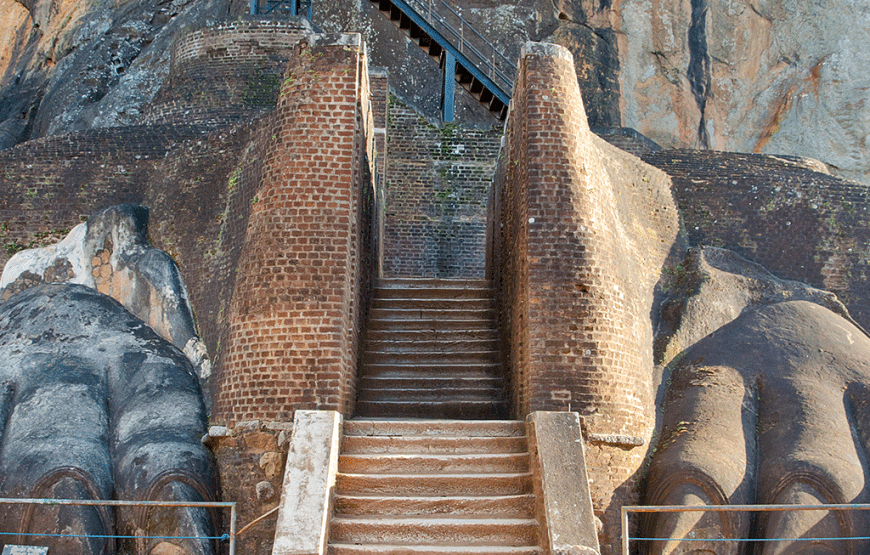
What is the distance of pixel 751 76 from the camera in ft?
67.6

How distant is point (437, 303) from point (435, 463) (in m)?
3.72

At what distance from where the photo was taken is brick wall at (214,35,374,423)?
26.4ft

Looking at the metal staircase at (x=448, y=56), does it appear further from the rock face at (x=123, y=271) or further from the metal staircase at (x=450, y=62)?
the rock face at (x=123, y=271)

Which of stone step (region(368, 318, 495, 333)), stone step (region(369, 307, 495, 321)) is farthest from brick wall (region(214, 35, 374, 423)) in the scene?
stone step (region(369, 307, 495, 321))

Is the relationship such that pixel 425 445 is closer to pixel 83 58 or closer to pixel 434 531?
pixel 434 531

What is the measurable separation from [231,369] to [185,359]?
119 centimetres

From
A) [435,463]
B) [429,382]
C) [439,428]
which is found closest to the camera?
[435,463]

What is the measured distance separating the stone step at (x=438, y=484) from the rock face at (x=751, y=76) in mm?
15204

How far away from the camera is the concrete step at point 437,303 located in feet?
35.7

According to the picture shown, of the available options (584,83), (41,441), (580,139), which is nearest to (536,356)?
(580,139)

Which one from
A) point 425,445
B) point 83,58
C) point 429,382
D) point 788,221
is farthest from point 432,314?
point 83,58

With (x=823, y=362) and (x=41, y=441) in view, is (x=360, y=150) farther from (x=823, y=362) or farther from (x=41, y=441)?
(x=823, y=362)

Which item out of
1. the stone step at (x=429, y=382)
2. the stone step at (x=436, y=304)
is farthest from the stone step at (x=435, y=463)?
the stone step at (x=436, y=304)

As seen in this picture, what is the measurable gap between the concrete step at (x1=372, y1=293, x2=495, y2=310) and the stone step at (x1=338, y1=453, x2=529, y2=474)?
11.8 feet
